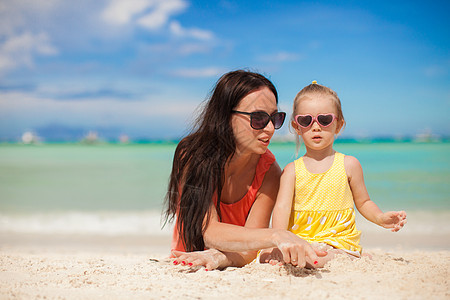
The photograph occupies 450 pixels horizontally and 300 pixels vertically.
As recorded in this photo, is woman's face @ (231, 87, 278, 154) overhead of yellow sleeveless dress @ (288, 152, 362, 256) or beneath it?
overhead

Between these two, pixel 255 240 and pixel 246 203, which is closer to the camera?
pixel 255 240

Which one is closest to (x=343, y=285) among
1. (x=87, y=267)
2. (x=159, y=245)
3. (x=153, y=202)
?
(x=87, y=267)

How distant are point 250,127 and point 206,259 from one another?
106cm

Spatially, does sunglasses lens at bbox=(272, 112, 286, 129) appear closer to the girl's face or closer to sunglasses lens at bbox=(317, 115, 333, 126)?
the girl's face

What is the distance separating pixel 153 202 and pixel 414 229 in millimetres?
6080

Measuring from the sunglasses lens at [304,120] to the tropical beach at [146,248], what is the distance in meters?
1.05

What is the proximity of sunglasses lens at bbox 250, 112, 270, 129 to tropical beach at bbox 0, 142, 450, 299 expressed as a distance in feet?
3.43

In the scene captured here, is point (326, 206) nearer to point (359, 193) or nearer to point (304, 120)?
point (359, 193)

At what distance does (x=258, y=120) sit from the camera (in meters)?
3.01

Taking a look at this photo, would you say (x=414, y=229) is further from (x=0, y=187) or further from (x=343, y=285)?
(x=0, y=187)

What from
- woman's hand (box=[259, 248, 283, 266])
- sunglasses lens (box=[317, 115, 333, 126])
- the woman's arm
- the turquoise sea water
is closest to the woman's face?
sunglasses lens (box=[317, 115, 333, 126])

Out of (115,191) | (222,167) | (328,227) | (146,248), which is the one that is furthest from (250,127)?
(115,191)

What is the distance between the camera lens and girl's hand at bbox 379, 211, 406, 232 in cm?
277

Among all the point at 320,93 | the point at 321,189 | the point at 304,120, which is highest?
the point at 320,93
